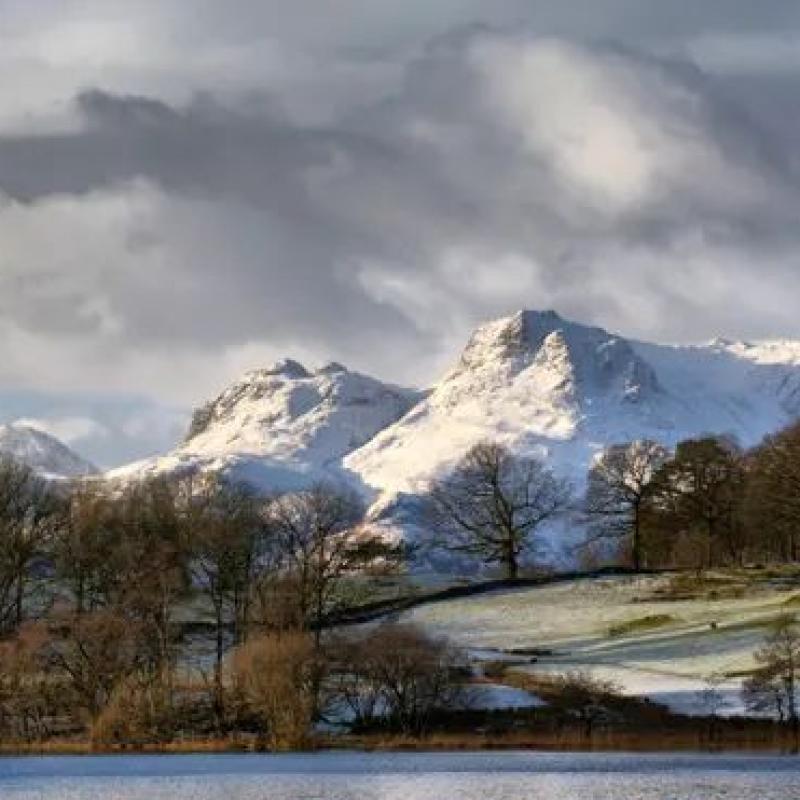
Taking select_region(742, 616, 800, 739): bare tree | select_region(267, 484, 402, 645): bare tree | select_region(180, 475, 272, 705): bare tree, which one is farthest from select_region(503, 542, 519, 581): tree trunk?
select_region(742, 616, 800, 739): bare tree

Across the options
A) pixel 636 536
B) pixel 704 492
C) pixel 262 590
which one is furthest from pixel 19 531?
pixel 704 492

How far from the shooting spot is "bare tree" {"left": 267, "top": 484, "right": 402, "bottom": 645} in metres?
110

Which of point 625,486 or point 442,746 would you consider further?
point 625,486

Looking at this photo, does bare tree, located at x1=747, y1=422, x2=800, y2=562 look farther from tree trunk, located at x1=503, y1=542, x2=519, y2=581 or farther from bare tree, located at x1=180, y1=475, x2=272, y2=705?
bare tree, located at x1=180, y1=475, x2=272, y2=705

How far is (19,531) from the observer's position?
125 m

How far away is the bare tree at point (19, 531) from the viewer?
120 meters

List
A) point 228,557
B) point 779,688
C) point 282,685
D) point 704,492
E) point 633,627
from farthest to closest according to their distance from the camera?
point 704,492 < point 633,627 < point 228,557 < point 282,685 < point 779,688

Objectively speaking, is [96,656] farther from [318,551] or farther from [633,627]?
[633,627]

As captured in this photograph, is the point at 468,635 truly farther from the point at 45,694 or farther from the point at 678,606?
the point at 45,694

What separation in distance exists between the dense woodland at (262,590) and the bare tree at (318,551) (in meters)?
0.33

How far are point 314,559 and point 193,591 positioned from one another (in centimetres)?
1061

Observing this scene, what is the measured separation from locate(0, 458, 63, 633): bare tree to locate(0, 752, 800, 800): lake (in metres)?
36.7

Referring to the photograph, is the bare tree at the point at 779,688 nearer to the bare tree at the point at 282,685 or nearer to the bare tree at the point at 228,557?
the bare tree at the point at 282,685

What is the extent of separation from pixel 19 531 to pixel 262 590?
24141 mm
